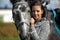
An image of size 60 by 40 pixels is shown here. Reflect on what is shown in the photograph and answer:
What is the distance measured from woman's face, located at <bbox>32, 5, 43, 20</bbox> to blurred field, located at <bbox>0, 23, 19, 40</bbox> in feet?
15.1

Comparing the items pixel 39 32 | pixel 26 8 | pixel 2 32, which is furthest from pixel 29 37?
pixel 2 32

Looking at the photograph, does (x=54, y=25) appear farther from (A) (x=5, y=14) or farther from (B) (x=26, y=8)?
(A) (x=5, y=14)

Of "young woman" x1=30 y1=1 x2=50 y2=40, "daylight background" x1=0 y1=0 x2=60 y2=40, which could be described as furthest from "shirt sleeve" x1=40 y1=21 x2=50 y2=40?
"daylight background" x1=0 y1=0 x2=60 y2=40

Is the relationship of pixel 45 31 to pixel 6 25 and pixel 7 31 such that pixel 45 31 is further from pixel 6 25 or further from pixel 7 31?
pixel 6 25

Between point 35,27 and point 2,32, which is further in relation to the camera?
point 2,32

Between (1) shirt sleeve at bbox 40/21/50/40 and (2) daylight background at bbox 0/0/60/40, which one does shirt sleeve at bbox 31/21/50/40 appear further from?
(2) daylight background at bbox 0/0/60/40

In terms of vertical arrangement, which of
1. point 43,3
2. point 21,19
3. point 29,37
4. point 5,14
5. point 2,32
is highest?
point 43,3

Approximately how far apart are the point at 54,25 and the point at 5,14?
5.58m

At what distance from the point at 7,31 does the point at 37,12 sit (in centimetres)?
525

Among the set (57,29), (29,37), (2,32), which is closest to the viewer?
(29,37)

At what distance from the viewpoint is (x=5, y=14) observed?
7484mm

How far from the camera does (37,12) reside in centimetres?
190

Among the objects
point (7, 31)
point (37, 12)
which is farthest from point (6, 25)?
point (37, 12)

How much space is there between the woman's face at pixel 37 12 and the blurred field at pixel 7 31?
4.61 metres
